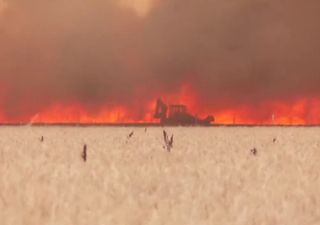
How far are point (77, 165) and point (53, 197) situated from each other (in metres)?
3.59

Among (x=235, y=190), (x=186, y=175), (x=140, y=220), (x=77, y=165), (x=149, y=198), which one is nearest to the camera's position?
(x=140, y=220)

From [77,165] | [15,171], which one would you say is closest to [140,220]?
[15,171]

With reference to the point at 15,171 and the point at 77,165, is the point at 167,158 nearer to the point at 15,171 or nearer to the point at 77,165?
the point at 77,165

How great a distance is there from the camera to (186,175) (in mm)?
9156

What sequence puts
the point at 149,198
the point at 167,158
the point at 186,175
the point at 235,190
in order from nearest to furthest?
the point at 149,198 < the point at 235,190 < the point at 186,175 < the point at 167,158

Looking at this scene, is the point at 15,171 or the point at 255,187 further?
the point at 15,171

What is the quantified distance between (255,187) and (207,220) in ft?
7.58

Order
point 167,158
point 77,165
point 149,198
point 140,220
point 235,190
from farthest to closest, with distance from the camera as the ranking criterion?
point 167,158
point 77,165
point 235,190
point 149,198
point 140,220

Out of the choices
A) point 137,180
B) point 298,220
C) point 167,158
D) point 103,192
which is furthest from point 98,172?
point 298,220

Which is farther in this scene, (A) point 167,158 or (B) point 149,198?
(A) point 167,158

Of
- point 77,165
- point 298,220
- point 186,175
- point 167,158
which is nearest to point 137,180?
point 186,175

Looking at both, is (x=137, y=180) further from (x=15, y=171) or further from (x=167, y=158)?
(x=167, y=158)

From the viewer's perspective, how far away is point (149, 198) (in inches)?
269

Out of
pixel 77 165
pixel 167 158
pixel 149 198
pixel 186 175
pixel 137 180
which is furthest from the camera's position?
pixel 167 158
